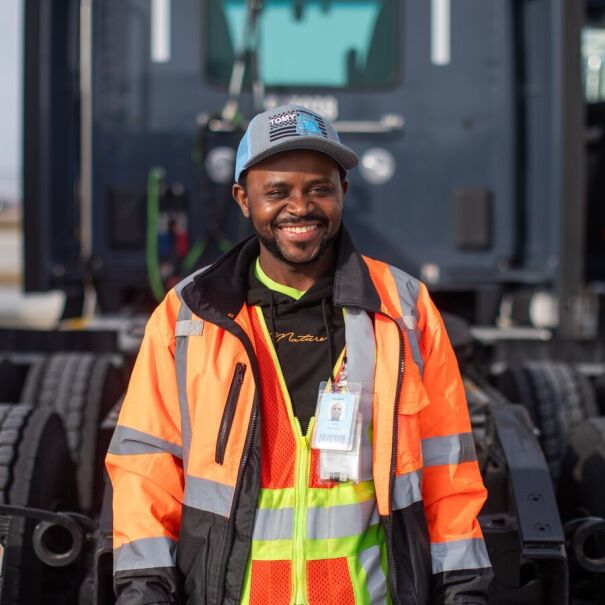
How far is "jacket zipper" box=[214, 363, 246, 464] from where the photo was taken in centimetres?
199

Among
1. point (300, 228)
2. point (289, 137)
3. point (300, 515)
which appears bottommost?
point (300, 515)

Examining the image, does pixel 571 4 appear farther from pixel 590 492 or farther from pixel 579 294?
pixel 590 492

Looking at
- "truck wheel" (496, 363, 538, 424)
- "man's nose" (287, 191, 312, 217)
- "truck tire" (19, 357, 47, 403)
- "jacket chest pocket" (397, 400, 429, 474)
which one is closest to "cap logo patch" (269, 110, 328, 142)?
"man's nose" (287, 191, 312, 217)

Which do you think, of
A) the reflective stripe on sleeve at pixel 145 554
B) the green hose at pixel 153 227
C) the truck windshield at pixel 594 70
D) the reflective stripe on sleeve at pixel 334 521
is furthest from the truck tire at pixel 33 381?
the truck windshield at pixel 594 70

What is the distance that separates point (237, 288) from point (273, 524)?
56 cm

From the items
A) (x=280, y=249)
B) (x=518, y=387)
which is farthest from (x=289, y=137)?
(x=518, y=387)

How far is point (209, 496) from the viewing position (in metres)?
1.99

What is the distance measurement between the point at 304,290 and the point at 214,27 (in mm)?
2604

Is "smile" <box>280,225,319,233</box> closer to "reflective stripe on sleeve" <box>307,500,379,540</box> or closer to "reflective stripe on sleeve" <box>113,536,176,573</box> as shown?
"reflective stripe on sleeve" <box>307,500,379,540</box>

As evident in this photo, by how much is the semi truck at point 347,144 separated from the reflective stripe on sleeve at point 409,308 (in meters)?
1.88

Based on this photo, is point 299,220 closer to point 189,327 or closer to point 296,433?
point 189,327

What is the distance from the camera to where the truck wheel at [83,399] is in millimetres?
3682

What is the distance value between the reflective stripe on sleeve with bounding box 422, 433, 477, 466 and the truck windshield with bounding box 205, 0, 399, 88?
269cm

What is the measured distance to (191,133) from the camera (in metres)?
4.40
